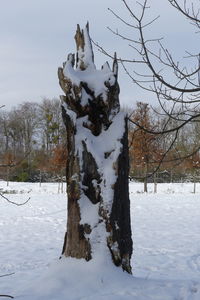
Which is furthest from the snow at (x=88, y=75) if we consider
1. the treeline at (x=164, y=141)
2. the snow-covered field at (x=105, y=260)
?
the snow-covered field at (x=105, y=260)

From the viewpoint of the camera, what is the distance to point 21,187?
27734mm

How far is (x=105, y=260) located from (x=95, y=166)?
96 cm

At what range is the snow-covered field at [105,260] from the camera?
352 centimetres

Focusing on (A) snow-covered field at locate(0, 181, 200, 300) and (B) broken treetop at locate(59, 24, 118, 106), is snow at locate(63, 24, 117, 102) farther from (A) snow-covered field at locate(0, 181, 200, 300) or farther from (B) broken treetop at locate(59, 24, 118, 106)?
(A) snow-covered field at locate(0, 181, 200, 300)

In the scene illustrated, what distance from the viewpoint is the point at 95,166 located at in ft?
13.1

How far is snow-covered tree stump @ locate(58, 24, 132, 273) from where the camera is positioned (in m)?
3.89

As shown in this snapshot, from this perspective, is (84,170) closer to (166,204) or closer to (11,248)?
(11,248)

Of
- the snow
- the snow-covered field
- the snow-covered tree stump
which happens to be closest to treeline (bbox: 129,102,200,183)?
the snow-covered tree stump

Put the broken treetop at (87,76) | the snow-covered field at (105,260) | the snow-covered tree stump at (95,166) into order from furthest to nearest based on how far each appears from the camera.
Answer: the broken treetop at (87,76)
the snow-covered tree stump at (95,166)
the snow-covered field at (105,260)

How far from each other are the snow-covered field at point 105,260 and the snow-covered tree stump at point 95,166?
0.85 feet

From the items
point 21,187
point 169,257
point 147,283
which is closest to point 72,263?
point 147,283

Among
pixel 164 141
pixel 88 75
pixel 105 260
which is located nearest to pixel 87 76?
pixel 88 75

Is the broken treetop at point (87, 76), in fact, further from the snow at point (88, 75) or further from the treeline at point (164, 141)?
the treeline at point (164, 141)

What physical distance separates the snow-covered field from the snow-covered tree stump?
10.2 inches
